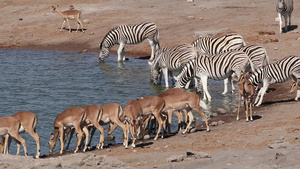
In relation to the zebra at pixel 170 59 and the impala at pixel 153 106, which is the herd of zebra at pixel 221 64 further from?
the impala at pixel 153 106

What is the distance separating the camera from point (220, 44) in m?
22.2

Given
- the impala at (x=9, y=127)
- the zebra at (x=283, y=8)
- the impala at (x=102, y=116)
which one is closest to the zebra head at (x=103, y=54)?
the zebra at (x=283, y=8)

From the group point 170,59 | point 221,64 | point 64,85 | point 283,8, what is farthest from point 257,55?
point 283,8

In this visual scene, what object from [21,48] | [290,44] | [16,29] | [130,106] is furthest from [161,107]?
[16,29]

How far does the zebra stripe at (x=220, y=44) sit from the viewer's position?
2202 centimetres

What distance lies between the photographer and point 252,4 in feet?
121

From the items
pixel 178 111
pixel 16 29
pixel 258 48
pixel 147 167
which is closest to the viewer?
pixel 147 167

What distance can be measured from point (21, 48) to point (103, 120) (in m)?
17.6

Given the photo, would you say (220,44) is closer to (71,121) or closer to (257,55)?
(257,55)

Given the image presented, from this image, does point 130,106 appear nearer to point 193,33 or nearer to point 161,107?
point 161,107

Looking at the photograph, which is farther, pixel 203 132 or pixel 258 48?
pixel 258 48

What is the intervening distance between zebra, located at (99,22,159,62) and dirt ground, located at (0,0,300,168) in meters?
1.25

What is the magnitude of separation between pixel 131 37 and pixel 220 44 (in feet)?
20.2

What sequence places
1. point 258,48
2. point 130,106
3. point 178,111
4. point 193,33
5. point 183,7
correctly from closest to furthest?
point 130,106 < point 178,111 < point 258,48 < point 193,33 < point 183,7
